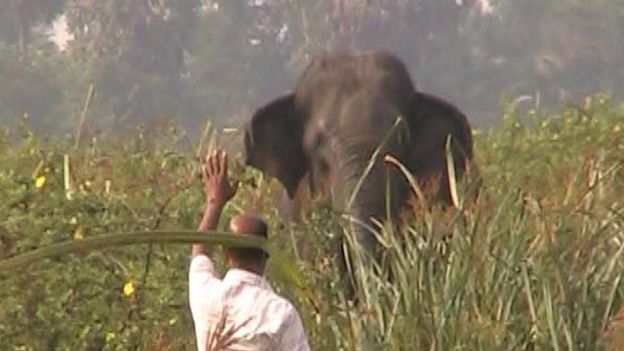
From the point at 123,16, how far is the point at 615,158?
3706cm

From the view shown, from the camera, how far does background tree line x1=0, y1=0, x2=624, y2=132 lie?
45.1m

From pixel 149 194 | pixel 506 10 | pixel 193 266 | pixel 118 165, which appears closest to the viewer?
pixel 193 266

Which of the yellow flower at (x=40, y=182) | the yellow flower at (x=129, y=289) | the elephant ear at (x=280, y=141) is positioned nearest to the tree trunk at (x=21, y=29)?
the elephant ear at (x=280, y=141)

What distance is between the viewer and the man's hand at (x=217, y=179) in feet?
19.8

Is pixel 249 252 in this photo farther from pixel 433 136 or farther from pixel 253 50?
pixel 253 50

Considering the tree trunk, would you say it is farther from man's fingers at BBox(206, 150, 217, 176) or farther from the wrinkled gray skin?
man's fingers at BBox(206, 150, 217, 176)

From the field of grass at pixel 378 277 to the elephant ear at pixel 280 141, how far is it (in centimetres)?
26

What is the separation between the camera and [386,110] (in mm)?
10875

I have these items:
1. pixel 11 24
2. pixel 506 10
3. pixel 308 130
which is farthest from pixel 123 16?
pixel 308 130

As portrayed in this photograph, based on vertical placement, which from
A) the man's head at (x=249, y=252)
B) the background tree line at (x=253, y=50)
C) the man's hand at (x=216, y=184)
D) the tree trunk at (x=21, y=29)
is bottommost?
the background tree line at (x=253, y=50)

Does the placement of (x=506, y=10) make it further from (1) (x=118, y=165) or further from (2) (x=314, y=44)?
(1) (x=118, y=165)

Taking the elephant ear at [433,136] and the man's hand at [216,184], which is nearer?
the man's hand at [216,184]

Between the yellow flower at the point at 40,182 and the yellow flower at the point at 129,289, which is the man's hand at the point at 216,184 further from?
the yellow flower at the point at 40,182

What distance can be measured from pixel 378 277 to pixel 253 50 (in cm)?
4169
